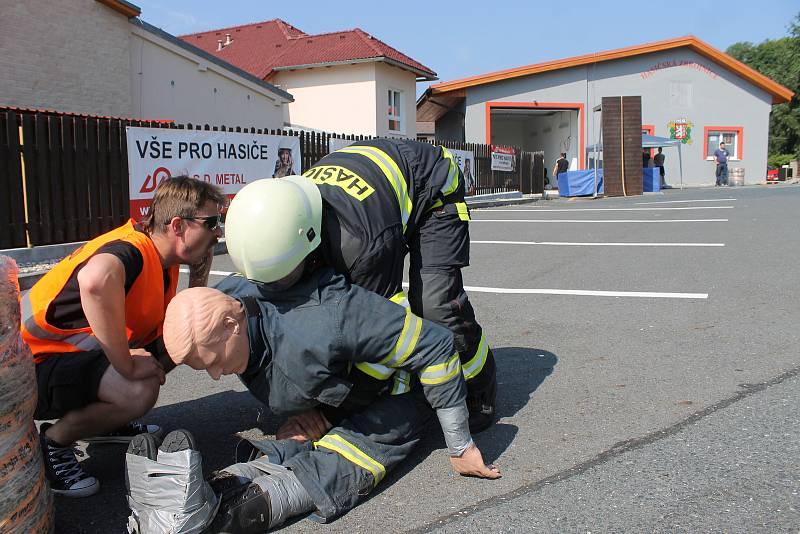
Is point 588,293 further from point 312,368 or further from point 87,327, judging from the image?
point 87,327

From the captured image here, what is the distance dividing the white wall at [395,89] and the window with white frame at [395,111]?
94 millimetres

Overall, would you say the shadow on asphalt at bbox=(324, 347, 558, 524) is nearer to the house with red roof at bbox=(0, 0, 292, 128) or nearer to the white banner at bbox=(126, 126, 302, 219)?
the white banner at bbox=(126, 126, 302, 219)

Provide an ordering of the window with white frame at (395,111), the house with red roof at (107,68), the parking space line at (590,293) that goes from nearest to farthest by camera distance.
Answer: the parking space line at (590,293)
the house with red roof at (107,68)
the window with white frame at (395,111)

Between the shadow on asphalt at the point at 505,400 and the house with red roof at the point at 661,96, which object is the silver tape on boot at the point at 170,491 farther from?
the house with red roof at the point at 661,96

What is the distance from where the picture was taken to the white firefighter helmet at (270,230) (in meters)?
2.47

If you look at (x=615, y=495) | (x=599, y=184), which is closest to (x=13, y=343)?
(x=615, y=495)

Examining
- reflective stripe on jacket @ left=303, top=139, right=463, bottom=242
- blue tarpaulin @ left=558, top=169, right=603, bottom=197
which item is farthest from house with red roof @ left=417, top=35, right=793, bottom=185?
reflective stripe on jacket @ left=303, top=139, right=463, bottom=242

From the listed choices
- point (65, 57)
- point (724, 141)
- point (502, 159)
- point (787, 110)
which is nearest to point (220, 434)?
point (65, 57)

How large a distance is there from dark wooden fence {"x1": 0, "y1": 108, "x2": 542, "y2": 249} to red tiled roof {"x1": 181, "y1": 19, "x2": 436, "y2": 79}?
17.1m

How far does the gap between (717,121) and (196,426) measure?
105 feet

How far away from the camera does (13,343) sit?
216 cm

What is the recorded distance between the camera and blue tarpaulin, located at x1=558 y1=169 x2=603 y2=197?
78.5 ft

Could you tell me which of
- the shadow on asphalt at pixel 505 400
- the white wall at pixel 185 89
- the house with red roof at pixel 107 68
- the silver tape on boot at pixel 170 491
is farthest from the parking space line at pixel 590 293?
the white wall at pixel 185 89

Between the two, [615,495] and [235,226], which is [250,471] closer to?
[235,226]
